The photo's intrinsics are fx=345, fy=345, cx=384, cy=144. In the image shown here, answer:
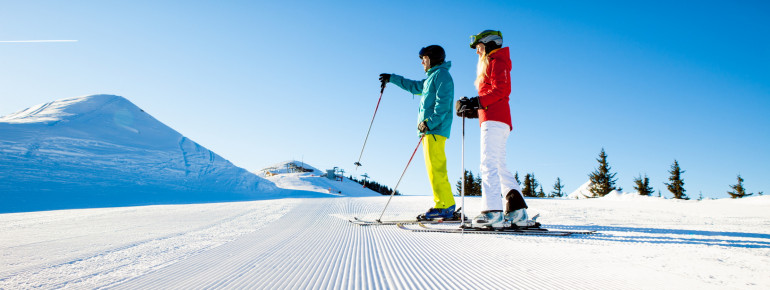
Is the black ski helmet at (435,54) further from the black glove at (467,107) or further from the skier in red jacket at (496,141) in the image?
the black glove at (467,107)

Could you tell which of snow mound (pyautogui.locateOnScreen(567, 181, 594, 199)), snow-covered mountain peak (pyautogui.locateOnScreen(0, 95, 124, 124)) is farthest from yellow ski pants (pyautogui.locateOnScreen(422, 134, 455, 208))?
snow mound (pyautogui.locateOnScreen(567, 181, 594, 199))

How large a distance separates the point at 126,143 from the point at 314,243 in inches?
618

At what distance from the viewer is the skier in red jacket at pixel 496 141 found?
3.17 meters

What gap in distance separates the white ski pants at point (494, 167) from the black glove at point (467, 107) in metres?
0.19

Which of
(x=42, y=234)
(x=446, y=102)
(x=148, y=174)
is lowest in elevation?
(x=42, y=234)

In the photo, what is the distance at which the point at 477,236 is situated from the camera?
265cm

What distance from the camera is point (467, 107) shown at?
3.33 metres

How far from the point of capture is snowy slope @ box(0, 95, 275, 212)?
8797 mm

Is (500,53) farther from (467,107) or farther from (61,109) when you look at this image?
(61,109)

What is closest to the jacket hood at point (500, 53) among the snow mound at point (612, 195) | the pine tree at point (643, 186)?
the snow mound at point (612, 195)

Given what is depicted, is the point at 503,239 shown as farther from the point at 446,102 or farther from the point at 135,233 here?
the point at 135,233

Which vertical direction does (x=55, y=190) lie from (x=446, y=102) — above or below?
below

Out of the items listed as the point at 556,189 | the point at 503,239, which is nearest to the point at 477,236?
the point at 503,239

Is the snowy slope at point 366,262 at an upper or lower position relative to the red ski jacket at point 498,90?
lower
